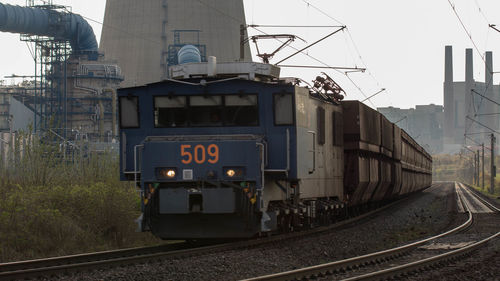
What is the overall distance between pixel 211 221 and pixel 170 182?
1172mm

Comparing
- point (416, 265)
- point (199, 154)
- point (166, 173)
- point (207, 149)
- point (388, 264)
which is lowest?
point (388, 264)

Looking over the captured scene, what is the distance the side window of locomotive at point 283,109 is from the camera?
14.7 meters

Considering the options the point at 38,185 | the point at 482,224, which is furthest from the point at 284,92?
the point at 482,224

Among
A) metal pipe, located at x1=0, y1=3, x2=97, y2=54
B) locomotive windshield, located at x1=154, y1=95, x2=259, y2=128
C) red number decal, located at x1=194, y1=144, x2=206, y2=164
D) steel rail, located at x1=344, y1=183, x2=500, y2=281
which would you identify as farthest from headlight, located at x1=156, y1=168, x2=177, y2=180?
metal pipe, located at x1=0, y1=3, x2=97, y2=54

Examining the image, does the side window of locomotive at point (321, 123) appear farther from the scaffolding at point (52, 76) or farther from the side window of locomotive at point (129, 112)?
the scaffolding at point (52, 76)

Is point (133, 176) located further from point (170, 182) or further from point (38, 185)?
point (38, 185)

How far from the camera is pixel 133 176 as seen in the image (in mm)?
15148

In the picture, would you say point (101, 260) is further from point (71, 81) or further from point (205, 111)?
point (71, 81)

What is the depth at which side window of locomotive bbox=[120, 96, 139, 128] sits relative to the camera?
15.2m

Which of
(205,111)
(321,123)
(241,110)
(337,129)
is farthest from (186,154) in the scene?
(337,129)

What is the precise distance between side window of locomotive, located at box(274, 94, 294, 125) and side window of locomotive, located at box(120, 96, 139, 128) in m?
3.12

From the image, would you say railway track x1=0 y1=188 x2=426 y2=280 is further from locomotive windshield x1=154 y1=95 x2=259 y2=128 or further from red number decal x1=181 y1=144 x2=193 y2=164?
locomotive windshield x1=154 y1=95 x2=259 y2=128

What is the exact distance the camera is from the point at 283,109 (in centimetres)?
1468

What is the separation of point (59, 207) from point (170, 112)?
164 inches
